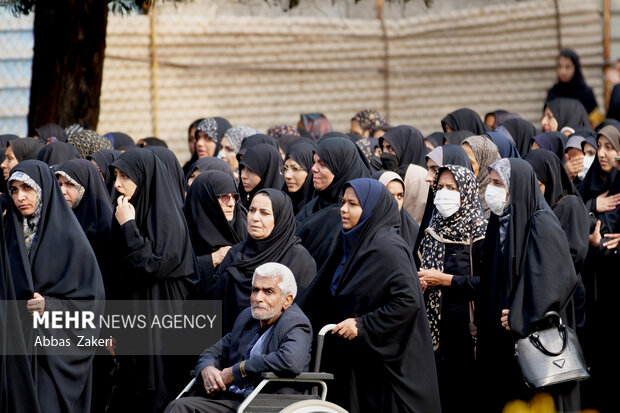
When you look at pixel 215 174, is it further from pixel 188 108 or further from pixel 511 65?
pixel 511 65

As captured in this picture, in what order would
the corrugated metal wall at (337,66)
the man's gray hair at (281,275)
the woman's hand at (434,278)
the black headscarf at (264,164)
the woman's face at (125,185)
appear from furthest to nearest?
the corrugated metal wall at (337,66)
the black headscarf at (264,164)
the woman's face at (125,185)
the woman's hand at (434,278)
the man's gray hair at (281,275)

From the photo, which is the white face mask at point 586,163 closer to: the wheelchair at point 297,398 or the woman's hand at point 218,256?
the woman's hand at point 218,256

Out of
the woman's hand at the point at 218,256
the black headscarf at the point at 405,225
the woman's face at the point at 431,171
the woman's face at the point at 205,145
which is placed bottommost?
the woman's hand at the point at 218,256

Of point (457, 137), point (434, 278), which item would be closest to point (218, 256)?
point (434, 278)

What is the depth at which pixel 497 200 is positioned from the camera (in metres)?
6.04

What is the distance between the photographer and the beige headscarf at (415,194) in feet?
25.7

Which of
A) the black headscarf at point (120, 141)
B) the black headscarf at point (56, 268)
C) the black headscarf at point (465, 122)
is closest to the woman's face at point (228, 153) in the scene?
the black headscarf at point (120, 141)

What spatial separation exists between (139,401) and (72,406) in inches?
34.2

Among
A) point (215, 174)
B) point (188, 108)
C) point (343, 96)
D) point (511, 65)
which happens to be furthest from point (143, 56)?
point (215, 174)

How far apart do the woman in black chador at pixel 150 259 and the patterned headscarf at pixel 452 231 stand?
1478mm

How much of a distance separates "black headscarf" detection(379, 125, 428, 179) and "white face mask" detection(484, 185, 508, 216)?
2334 millimetres

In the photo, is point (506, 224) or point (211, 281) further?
point (211, 281)

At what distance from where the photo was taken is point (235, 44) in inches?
516

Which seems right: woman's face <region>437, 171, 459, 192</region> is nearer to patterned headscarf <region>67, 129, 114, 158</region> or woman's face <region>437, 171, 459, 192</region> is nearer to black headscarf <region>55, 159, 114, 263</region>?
black headscarf <region>55, 159, 114, 263</region>
